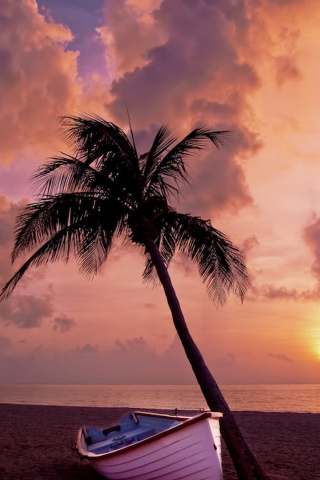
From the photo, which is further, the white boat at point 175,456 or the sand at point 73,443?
the sand at point 73,443

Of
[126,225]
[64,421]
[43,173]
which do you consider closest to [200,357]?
[126,225]

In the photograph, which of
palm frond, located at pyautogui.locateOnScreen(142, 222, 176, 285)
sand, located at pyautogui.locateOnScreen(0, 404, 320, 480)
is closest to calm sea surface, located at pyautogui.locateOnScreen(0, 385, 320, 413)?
sand, located at pyautogui.locateOnScreen(0, 404, 320, 480)

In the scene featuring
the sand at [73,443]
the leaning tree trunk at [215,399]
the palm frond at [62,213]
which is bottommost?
the sand at [73,443]

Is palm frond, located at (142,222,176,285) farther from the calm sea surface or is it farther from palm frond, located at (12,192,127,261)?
the calm sea surface

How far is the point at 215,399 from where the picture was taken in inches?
337

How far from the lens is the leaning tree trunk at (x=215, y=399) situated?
806cm

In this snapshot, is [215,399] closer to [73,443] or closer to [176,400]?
[73,443]

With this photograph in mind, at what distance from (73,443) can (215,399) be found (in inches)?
290

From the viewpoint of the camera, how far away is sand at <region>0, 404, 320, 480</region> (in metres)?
9.88

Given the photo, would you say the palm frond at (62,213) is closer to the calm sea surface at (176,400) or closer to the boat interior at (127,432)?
the boat interior at (127,432)

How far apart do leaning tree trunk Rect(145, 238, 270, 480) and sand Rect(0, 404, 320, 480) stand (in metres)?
1.65

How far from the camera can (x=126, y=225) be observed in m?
11.8

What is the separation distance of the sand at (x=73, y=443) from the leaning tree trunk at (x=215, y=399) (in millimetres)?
1654

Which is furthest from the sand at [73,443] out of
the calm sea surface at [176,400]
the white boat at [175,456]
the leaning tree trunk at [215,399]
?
the calm sea surface at [176,400]
